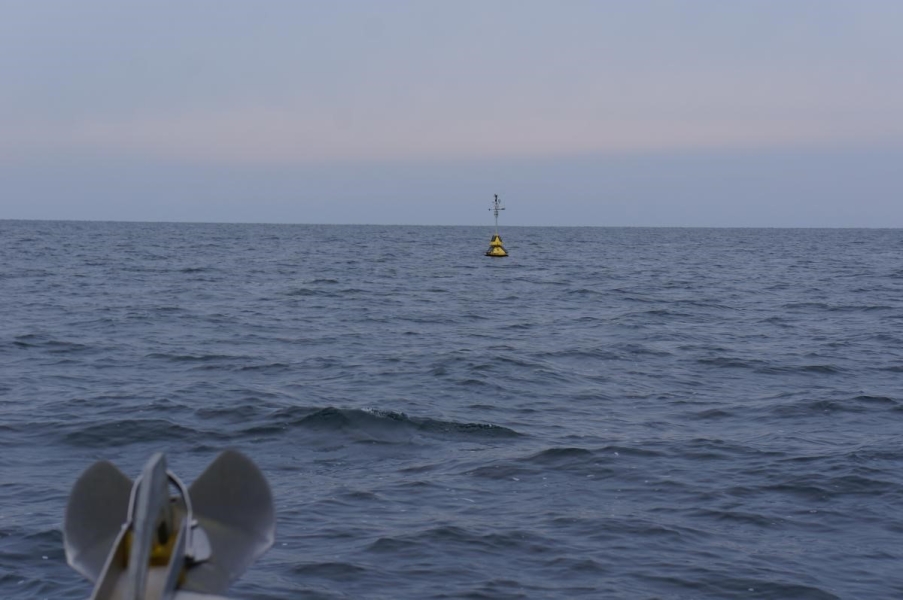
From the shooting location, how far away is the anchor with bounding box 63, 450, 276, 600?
156 inches

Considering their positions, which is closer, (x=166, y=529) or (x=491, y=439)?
(x=166, y=529)

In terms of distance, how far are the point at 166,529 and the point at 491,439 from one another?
9876mm

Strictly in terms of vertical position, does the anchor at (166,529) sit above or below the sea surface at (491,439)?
above

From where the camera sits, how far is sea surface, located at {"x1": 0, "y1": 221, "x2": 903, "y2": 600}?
904cm

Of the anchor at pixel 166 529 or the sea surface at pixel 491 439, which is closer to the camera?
the anchor at pixel 166 529

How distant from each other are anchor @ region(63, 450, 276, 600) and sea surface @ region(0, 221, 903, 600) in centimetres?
257

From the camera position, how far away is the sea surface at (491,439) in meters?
9.04

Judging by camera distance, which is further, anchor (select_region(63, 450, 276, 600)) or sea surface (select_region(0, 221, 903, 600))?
sea surface (select_region(0, 221, 903, 600))

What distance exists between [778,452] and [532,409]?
180 inches

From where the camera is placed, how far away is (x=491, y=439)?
13.9 meters

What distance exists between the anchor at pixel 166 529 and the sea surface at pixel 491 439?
8.43ft

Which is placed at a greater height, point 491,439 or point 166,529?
point 166,529

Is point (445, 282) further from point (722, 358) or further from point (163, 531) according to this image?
point (163, 531)

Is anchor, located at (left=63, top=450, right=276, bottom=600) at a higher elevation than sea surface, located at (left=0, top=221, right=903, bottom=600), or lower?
higher
